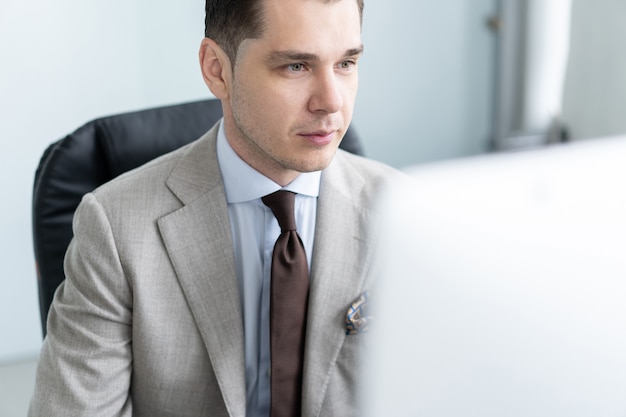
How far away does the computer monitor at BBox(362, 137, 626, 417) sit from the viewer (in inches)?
24.6

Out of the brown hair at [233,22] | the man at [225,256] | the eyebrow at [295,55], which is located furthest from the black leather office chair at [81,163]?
the eyebrow at [295,55]

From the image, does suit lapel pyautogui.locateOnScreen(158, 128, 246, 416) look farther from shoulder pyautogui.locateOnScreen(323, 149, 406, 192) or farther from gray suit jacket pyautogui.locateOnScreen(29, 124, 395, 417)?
shoulder pyautogui.locateOnScreen(323, 149, 406, 192)

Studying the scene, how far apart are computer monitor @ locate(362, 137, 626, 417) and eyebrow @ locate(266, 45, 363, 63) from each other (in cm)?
44

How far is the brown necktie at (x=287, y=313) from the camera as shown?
1146mm

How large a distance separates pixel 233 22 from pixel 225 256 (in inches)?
12.7

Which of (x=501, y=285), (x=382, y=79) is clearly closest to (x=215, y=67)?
(x=501, y=285)

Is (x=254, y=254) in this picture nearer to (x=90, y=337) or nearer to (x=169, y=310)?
(x=169, y=310)

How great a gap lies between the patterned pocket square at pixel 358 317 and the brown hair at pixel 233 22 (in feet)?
1.24

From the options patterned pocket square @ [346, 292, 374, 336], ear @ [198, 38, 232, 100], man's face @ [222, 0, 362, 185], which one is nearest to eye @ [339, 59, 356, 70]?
man's face @ [222, 0, 362, 185]

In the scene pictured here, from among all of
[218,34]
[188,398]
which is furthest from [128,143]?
[188,398]

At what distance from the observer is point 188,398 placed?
3.82 feet

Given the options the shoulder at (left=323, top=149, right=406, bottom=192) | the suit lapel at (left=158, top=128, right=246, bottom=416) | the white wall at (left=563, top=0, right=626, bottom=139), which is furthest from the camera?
the white wall at (left=563, top=0, right=626, bottom=139)

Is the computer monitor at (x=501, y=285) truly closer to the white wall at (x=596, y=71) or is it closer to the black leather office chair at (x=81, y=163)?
the black leather office chair at (x=81, y=163)

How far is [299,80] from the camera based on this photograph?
1.07m
